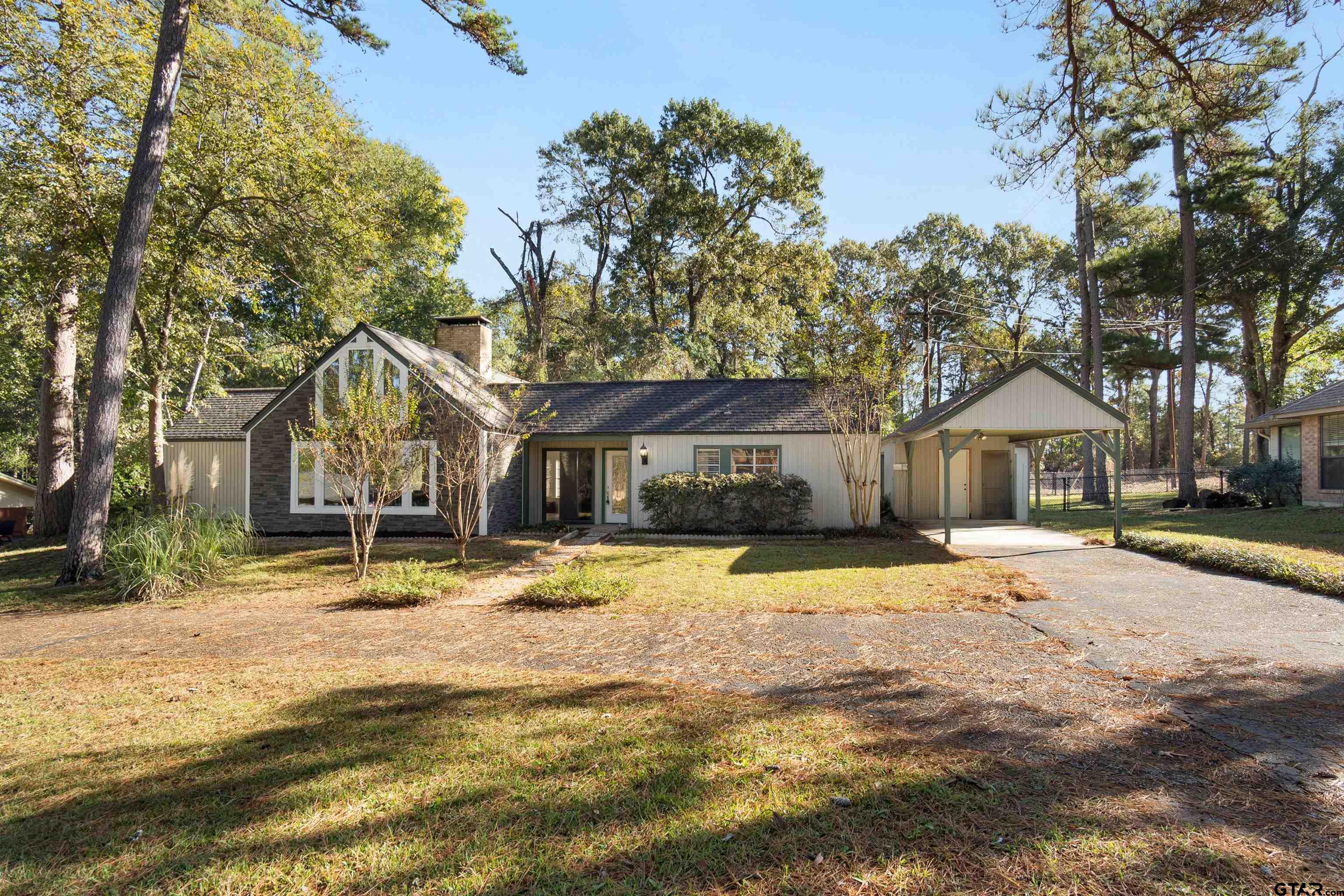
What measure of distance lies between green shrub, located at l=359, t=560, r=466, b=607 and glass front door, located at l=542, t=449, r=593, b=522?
28.3 ft

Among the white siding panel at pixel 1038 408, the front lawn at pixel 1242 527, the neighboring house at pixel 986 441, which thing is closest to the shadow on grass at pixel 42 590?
the neighboring house at pixel 986 441

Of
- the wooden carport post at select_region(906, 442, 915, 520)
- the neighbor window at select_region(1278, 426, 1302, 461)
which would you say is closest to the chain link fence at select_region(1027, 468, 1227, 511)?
the neighbor window at select_region(1278, 426, 1302, 461)

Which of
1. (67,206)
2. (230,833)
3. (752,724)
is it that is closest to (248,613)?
(230,833)

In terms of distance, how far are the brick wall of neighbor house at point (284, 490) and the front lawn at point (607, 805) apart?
11.4m

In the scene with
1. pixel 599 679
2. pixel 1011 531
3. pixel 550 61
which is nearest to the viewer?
pixel 599 679

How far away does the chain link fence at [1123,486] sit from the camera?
77.4 feet

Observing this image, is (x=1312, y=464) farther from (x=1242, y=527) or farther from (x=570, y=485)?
(x=570, y=485)

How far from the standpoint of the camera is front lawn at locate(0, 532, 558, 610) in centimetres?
909

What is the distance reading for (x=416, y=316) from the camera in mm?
29172

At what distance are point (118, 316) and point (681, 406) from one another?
11728 millimetres

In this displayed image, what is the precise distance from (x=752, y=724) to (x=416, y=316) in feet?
94.9

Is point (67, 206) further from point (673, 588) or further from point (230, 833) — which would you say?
point (230, 833)

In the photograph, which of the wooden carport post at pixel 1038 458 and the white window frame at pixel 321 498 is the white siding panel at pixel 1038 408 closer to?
the wooden carport post at pixel 1038 458

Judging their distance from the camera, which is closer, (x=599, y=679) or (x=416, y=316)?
(x=599, y=679)
